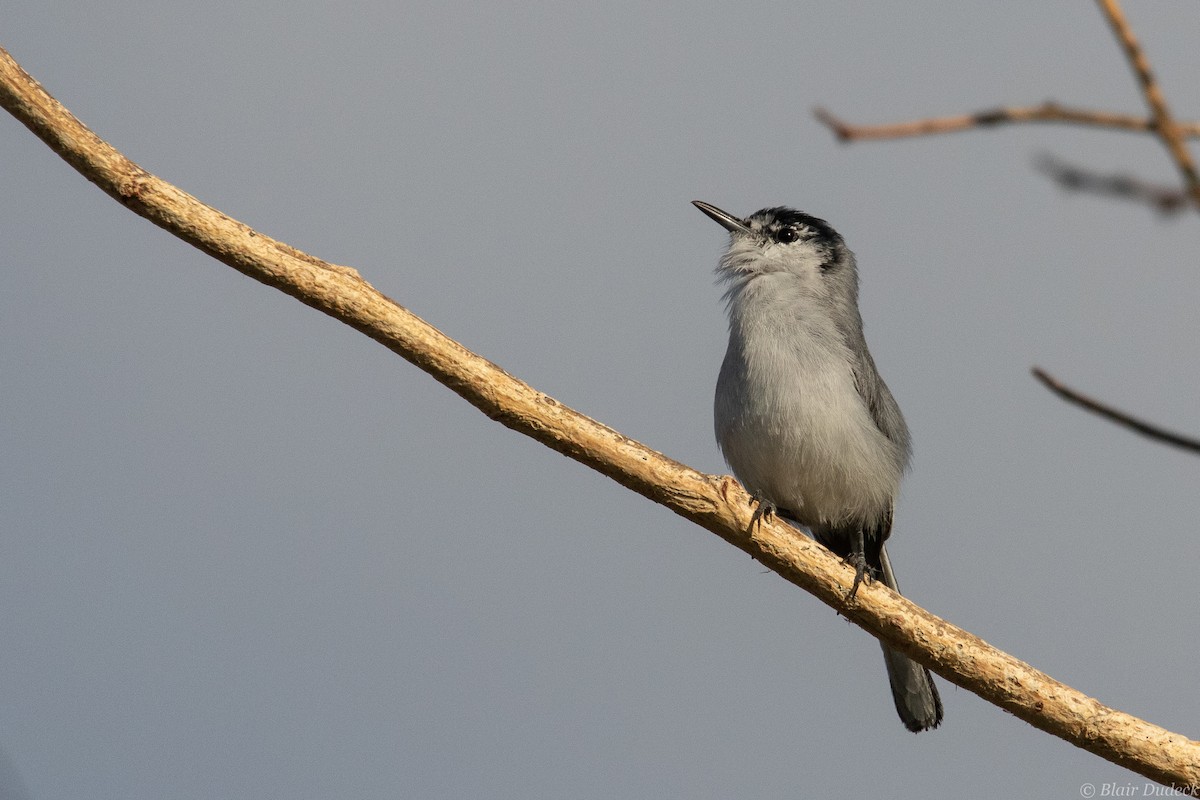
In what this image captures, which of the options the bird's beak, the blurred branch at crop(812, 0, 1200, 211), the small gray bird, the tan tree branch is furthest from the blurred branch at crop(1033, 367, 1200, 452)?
the bird's beak

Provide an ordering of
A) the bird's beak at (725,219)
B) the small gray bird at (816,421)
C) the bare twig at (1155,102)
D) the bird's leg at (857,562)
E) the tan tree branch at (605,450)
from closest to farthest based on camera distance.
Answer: the bare twig at (1155,102)
the tan tree branch at (605,450)
the bird's leg at (857,562)
the small gray bird at (816,421)
the bird's beak at (725,219)

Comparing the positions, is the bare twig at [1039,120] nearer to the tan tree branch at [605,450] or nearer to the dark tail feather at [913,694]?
the tan tree branch at [605,450]

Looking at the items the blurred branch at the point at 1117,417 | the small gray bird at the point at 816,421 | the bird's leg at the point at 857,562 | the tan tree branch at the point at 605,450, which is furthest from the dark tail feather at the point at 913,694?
the blurred branch at the point at 1117,417

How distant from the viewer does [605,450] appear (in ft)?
17.4

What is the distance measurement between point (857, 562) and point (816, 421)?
3.33 ft

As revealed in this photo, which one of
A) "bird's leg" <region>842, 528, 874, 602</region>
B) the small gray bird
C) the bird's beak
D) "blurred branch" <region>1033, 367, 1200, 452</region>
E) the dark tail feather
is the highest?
the bird's beak

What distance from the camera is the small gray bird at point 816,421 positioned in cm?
671

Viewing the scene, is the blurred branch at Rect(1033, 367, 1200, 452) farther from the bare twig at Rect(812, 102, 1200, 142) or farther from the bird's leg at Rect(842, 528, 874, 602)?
the bird's leg at Rect(842, 528, 874, 602)

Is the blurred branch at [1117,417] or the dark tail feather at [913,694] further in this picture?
the dark tail feather at [913,694]

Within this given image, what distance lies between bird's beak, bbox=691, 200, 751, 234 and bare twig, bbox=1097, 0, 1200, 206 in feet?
22.7

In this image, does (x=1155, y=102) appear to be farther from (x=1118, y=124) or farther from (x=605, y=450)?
(x=605, y=450)

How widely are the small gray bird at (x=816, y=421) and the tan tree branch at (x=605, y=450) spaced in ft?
3.42

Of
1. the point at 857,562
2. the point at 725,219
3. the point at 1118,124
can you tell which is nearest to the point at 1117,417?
the point at 1118,124

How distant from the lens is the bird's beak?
7984 millimetres
